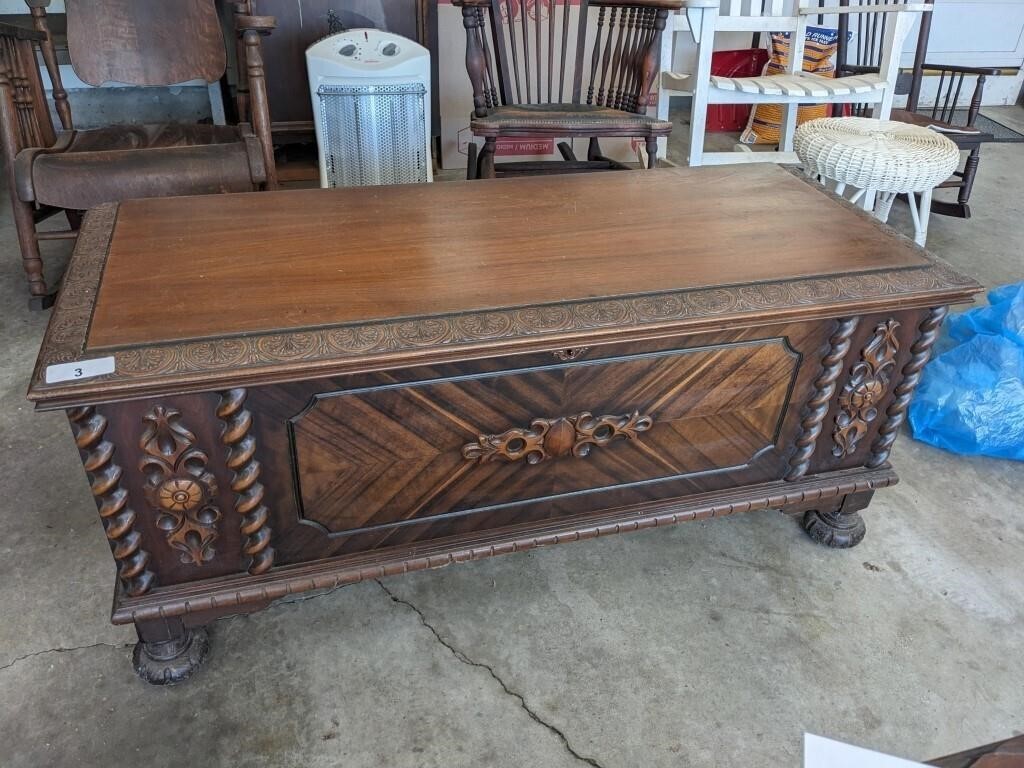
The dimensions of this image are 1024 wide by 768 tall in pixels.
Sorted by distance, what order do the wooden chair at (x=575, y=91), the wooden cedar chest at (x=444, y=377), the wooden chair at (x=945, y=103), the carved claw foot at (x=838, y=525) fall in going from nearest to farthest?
the wooden cedar chest at (x=444, y=377) < the carved claw foot at (x=838, y=525) < the wooden chair at (x=575, y=91) < the wooden chair at (x=945, y=103)

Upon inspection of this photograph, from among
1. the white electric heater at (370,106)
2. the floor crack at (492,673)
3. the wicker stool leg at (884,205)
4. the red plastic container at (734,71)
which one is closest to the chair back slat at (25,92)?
the white electric heater at (370,106)

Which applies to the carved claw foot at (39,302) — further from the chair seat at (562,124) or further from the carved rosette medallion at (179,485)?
the carved rosette medallion at (179,485)

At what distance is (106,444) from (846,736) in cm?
118

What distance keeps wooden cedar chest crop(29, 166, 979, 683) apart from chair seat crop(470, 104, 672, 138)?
0.94 m

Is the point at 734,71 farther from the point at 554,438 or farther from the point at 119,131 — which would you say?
the point at 554,438

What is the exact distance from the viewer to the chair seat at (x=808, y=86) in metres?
2.62

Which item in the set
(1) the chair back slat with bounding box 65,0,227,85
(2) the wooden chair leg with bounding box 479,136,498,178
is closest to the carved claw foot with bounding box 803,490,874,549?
(2) the wooden chair leg with bounding box 479,136,498,178

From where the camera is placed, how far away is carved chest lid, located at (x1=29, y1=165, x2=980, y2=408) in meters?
1.06

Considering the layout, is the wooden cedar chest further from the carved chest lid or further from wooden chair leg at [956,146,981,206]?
wooden chair leg at [956,146,981,206]

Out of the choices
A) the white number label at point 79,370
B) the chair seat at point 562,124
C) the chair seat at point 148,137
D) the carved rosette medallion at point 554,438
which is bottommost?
the carved rosette medallion at point 554,438

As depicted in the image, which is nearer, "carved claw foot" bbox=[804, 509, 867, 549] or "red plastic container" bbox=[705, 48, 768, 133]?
"carved claw foot" bbox=[804, 509, 867, 549]

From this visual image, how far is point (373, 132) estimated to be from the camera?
277cm

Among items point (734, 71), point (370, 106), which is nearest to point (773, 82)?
point (734, 71)

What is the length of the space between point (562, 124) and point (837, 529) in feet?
4.71
